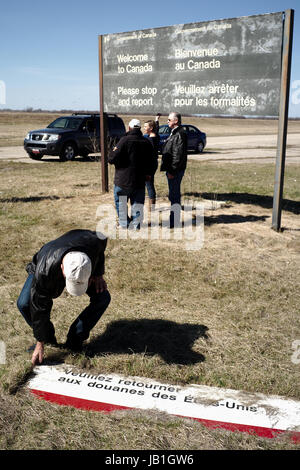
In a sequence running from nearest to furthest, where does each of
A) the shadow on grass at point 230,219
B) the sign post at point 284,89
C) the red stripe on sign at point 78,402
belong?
the red stripe on sign at point 78,402 < the sign post at point 284,89 < the shadow on grass at point 230,219

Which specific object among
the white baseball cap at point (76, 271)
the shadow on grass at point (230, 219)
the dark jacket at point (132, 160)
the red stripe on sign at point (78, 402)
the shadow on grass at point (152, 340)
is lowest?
the red stripe on sign at point (78, 402)

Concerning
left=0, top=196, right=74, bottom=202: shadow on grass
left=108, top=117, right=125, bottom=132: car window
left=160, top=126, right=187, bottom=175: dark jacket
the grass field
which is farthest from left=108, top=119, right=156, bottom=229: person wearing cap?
left=108, top=117, right=125, bottom=132: car window

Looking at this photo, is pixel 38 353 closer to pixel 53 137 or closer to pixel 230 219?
pixel 230 219

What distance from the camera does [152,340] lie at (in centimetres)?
398

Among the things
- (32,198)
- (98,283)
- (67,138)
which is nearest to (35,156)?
(67,138)

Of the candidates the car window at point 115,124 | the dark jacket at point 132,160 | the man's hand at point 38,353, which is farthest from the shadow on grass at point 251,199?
the car window at point 115,124

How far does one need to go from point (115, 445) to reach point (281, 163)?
545 cm

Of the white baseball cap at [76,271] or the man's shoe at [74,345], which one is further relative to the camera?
the man's shoe at [74,345]

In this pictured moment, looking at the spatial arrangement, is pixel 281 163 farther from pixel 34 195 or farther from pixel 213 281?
pixel 34 195

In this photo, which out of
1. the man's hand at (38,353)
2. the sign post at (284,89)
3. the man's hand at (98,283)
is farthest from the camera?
the sign post at (284,89)

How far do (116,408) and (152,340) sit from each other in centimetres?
99

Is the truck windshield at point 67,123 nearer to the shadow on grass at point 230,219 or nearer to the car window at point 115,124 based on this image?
the car window at point 115,124

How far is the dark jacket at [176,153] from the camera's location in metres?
6.89

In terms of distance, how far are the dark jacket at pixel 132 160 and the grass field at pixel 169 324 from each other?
97 centimetres
